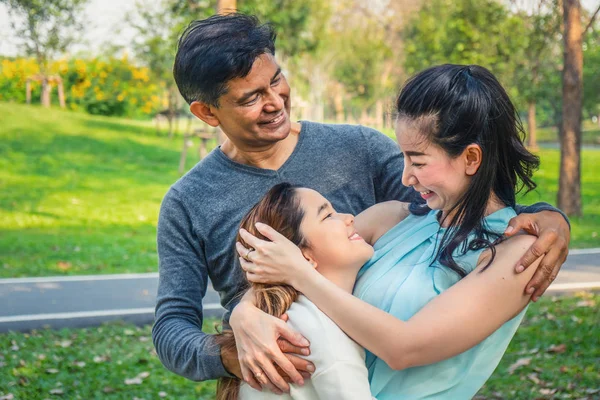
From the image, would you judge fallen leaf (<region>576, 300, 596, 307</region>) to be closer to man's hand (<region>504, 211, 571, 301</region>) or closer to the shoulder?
man's hand (<region>504, 211, 571, 301</region>)

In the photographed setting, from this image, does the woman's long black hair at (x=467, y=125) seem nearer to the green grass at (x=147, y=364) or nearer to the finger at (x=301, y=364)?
the finger at (x=301, y=364)

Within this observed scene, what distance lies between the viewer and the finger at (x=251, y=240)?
7.26ft

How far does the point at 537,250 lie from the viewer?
6.94 ft

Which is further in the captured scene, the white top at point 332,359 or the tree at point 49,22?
the tree at point 49,22

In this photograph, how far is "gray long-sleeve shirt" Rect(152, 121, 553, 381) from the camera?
276 cm

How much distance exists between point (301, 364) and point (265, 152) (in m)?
1.03

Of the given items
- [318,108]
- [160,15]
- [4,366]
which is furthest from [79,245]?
[318,108]

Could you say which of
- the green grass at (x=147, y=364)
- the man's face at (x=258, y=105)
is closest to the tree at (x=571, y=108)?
the green grass at (x=147, y=364)

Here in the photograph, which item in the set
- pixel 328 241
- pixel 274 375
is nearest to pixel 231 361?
pixel 274 375

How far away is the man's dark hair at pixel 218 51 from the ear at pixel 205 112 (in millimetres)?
44

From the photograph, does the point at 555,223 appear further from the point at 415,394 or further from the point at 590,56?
the point at 590,56

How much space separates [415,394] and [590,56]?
2162 cm

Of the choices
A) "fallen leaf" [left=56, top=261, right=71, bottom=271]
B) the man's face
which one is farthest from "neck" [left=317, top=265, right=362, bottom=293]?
"fallen leaf" [left=56, top=261, right=71, bottom=271]

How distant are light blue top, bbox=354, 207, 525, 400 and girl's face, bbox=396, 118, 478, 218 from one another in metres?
0.13
